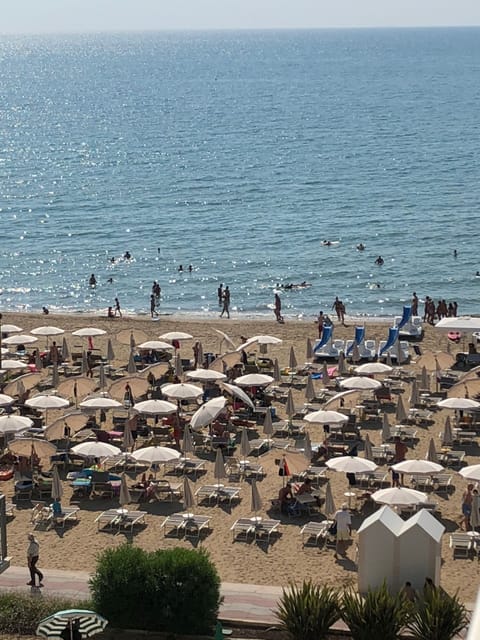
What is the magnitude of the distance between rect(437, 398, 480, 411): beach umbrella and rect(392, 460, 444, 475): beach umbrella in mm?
3680

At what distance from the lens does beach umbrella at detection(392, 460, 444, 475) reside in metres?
22.7

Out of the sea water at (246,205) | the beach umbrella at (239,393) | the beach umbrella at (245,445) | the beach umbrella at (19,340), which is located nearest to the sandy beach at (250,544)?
the beach umbrella at (245,445)

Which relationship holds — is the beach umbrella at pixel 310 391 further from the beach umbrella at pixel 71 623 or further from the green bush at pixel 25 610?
the beach umbrella at pixel 71 623

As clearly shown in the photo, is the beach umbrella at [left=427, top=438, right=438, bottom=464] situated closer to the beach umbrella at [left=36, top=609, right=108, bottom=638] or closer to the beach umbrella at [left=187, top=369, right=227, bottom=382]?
the beach umbrella at [left=187, top=369, right=227, bottom=382]

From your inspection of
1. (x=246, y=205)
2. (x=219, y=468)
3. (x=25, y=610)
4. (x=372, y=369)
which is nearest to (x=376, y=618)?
(x=25, y=610)

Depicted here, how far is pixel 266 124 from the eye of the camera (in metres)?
127

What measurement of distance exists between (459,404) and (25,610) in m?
12.1

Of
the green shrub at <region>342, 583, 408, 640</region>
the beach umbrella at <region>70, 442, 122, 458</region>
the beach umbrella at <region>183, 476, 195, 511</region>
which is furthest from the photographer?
the beach umbrella at <region>70, 442, 122, 458</region>

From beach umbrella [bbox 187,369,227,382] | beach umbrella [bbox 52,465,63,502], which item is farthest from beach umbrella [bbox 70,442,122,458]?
beach umbrella [bbox 187,369,227,382]

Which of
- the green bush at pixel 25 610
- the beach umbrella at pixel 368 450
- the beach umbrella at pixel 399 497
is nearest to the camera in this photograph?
the green bush at pixel 25 610

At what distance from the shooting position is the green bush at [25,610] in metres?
17.3

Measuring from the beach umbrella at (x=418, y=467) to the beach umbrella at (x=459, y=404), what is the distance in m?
3.68

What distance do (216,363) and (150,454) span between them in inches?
270

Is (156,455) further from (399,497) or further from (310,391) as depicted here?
(310,391)
